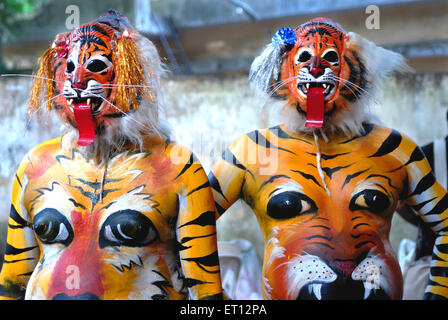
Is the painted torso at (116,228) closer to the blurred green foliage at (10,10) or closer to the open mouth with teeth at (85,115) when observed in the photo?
the open mouth with teeth at (85,115)

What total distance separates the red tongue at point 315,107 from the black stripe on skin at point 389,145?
325mm

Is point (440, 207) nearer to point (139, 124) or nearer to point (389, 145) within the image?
point (389, 145)

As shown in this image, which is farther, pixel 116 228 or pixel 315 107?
A: pixel 315 107

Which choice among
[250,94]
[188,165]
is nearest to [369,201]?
[188,165]

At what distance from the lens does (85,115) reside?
1.97 meters

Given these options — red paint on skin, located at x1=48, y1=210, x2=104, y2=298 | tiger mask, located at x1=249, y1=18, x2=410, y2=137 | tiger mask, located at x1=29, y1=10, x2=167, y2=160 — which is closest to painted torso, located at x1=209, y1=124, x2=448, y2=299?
tiger mask, located at x1=249, y1=18, x2=410, y2=137

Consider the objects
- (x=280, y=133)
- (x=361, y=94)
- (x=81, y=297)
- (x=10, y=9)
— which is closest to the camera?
(x=81, y=297)

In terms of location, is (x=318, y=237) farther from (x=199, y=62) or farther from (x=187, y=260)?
(x=199, y=62)

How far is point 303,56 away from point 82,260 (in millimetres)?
1256

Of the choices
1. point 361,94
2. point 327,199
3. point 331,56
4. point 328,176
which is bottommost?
point 327,199

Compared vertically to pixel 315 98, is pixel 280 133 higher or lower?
lower
